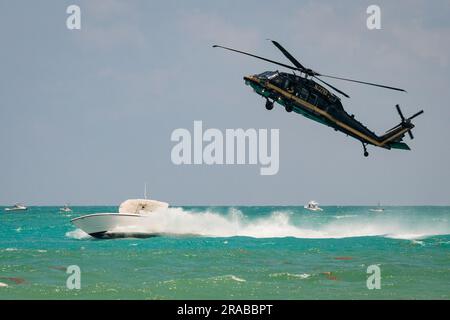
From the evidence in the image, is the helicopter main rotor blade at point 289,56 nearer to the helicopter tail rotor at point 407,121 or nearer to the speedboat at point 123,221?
the helicopter tail rotor at point 407,121

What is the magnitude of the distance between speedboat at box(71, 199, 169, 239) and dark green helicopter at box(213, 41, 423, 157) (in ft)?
74.2

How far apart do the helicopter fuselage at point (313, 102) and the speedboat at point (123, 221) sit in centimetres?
2260

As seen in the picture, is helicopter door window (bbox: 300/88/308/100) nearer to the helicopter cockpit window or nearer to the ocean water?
the helicopter cockpit window

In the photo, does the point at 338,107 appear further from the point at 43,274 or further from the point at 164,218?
the point at 164,218

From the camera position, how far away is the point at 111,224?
Result: 46.5 metres

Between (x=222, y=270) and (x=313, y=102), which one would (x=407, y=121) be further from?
(x=222, y=270)

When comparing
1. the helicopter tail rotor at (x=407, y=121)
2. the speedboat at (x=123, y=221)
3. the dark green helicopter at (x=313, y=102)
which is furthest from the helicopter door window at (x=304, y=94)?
the speedboat at (x=123, y=221)

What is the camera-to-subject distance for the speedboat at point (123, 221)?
46.4m

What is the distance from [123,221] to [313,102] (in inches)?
938

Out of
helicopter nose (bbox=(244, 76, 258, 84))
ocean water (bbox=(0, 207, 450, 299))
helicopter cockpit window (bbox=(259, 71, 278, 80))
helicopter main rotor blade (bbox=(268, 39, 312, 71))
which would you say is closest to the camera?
helicopter main rotor blade (bbox=(268, 39, 312, 71))

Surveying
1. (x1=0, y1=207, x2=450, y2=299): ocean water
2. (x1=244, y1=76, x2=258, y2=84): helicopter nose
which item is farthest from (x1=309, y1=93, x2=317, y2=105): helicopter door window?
(x1=0, y1=207, x2=450, y2=299): ocean water

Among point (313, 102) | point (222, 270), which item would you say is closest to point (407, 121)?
point (313, 102)

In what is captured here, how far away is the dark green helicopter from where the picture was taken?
2647 cm
